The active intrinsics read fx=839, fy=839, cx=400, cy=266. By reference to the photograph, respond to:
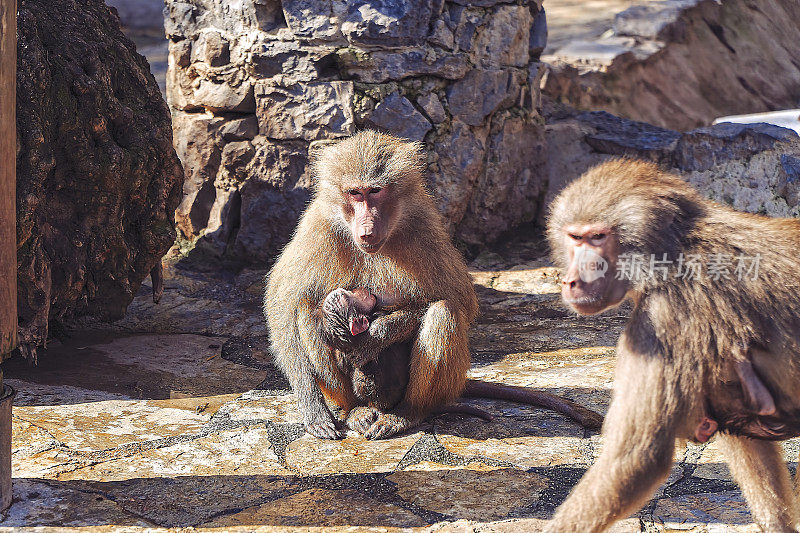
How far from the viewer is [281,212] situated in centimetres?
601

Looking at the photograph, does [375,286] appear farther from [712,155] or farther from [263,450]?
[712,155]

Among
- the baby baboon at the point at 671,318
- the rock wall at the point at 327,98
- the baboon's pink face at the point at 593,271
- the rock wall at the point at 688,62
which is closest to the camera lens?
the baby baboon at the point at 671,318

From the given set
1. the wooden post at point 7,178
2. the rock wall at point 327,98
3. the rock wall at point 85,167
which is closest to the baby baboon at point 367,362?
the wooden post at point 7,178

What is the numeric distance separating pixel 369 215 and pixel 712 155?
3.87 metres

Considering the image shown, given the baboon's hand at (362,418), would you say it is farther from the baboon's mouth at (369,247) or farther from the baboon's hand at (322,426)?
the baboon's mouth at (369,247)

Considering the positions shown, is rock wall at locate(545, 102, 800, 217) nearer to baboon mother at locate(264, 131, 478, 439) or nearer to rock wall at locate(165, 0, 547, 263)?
rock wall at locate(165, 0, 547, 263)

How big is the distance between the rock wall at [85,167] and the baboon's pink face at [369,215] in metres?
1.53

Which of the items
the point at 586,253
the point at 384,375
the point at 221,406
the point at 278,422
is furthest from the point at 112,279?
Result: the point at 586,253

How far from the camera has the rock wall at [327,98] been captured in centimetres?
566

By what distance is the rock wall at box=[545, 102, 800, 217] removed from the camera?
20.9ft

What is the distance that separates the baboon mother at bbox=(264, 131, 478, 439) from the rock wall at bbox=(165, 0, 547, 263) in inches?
71.4

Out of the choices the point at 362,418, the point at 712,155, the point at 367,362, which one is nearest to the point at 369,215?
the point at 367,362

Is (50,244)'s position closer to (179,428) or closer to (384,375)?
(179,428)

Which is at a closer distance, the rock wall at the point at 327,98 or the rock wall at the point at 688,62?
the rock wall at the point at 327,98
